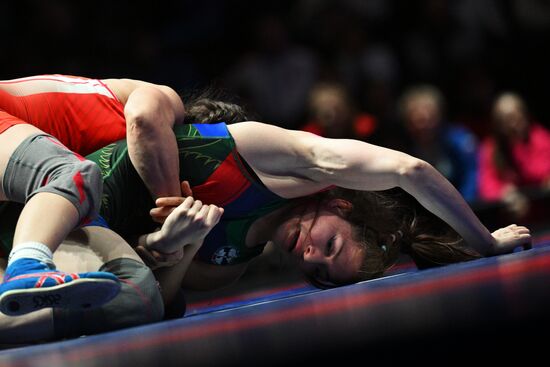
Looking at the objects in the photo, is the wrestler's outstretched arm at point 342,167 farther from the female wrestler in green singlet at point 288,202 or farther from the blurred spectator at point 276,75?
the blurred spectator at point 276,75

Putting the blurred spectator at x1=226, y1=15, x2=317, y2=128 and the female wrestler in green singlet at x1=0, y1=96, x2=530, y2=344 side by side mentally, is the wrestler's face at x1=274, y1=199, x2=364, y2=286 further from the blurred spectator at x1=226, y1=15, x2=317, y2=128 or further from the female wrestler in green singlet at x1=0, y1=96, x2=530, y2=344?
the blurred spectator at x1=226, y1=15, x2=317, y2=128

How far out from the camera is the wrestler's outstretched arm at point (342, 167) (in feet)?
6.83

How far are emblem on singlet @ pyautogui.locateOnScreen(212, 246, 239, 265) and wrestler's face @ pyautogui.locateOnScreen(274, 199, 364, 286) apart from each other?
0.38 ft

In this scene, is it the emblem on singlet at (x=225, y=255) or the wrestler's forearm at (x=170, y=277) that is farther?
the emblem on singlet at (x=225, y=255)

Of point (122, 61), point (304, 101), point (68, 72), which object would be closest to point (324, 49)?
point (304, 101)

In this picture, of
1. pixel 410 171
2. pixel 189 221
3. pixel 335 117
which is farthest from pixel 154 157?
pixel 335 117

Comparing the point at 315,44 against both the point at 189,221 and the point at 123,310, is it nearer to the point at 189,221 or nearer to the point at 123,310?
the point at 189,221

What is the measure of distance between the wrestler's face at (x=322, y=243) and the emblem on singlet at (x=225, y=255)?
12 cm

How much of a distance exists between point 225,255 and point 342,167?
0.41 meters

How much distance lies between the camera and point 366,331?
1.07 m

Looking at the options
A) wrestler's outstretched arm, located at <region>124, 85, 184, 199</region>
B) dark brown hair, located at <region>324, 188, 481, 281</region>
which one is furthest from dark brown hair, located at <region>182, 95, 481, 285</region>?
wrestler's outstretched arm, located at <region>124, 85, 184, 199</region>

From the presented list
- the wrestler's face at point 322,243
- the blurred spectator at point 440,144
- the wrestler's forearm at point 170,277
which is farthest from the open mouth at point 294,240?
the blurred spectator at point 440,144

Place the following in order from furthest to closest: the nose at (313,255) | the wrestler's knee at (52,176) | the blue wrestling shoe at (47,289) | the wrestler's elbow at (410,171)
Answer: the nose at (313,255), the wrestler's elbow at (410,171), the wrestler's knee at (52,176), the blue wrestling shoe at (47,289)

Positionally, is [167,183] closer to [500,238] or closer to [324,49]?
[500,238]
